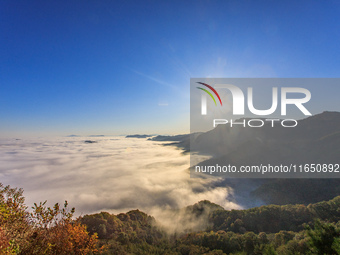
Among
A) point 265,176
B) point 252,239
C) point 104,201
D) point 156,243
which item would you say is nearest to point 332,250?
point 252,239

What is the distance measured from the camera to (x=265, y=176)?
378ft

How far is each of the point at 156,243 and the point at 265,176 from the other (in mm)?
114417

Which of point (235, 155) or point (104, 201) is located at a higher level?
point (235, 155)

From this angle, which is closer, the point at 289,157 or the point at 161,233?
the point at 161,233

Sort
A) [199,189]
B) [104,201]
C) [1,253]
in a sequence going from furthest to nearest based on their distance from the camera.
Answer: [199,189], [104,201], [1,253]

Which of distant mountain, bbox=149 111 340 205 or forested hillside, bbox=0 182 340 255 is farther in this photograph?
distant mountain, bbox=149 111 340 205

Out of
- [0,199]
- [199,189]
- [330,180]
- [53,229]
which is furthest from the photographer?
[199,189]

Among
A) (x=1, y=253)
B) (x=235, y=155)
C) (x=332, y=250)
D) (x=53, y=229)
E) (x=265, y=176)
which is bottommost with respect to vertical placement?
(x=265, y=176)

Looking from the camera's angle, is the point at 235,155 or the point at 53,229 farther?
the point at 235,155

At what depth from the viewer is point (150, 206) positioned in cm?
8731

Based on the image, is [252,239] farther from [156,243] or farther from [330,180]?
[330,180]

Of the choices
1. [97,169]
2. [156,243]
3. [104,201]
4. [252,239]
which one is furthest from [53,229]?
[97,169]

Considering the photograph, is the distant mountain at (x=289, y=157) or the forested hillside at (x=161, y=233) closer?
the forested hillside at (x=161, y=233)

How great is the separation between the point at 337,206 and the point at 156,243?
37053 millimetres
